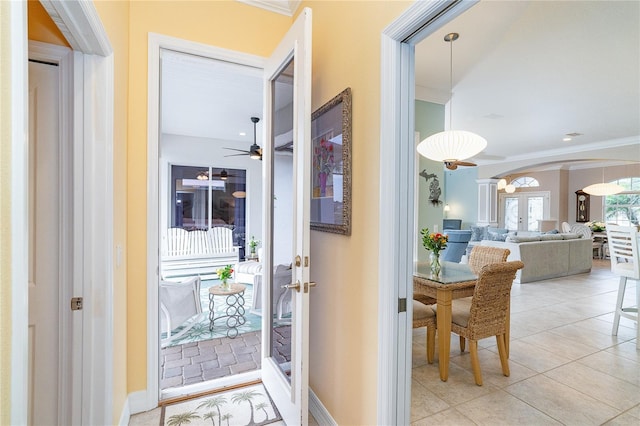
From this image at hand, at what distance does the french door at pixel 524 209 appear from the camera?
35.7ft

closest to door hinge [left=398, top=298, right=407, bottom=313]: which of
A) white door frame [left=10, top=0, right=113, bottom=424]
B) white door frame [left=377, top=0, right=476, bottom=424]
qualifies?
white door frame [left=377, top=0, right=476, bottom=424]

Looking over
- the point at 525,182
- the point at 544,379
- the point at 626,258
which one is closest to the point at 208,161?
the point at 544,379

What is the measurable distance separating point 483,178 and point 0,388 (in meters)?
11.1

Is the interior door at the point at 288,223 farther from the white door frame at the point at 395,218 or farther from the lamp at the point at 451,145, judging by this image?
the lamp at the point at 451,145

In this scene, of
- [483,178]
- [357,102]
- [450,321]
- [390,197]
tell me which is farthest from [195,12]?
[483,178]

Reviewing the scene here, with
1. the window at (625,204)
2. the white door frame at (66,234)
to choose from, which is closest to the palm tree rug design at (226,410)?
the white door frame at (66,234)

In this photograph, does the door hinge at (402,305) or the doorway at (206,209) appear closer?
the door hinge at (402,305)

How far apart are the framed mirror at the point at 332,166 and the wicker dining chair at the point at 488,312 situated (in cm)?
129

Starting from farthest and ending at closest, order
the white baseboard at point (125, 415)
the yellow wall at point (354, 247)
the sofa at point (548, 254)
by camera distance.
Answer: the sofa at point (548, 254) < the white baseboard at point (125, 415) < the yellow wall at point (354, 247)

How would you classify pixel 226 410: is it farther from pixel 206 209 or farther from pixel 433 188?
pixel 206 209

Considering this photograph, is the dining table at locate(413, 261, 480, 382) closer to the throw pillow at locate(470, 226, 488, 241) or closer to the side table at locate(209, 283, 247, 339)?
the side table at locate(209, 283, 247, 339)

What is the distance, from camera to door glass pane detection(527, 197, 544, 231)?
36.1 ft

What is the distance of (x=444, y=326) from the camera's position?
252 cm

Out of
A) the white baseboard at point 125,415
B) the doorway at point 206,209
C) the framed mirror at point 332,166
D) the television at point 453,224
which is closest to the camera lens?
the framed mirror at point 332,166
